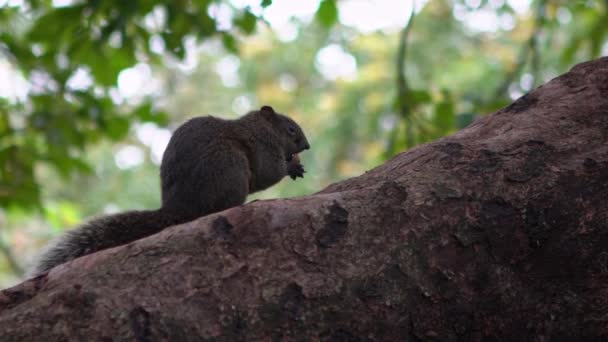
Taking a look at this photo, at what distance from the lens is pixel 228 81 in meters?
17.3

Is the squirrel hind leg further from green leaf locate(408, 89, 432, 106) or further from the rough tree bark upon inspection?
green leaf locate(408, 89, 432, 106)

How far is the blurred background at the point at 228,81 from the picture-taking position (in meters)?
4.78

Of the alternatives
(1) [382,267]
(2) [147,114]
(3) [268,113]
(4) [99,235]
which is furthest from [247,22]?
(1) [382,267]

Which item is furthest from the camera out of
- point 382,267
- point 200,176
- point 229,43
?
point 229,43

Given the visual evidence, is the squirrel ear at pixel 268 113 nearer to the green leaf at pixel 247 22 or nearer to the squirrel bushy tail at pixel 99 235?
the green leaf at pixel 247 22

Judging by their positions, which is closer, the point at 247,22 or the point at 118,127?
the point at 247,22

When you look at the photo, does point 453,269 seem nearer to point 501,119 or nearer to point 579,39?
point 501,119

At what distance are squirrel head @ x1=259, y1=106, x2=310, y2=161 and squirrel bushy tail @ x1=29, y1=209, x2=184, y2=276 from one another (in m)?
1.43

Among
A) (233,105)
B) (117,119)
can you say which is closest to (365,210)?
(117,119)

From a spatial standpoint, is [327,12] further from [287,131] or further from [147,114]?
[147,114]

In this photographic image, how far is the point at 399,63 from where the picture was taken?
503 centimetres

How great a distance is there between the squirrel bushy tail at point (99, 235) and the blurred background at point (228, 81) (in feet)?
4.11

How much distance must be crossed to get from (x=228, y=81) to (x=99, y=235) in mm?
14668

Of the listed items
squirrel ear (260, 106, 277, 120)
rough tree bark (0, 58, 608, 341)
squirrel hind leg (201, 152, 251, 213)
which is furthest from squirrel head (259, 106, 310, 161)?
rough tree bark (0, 58, 608, 341)
